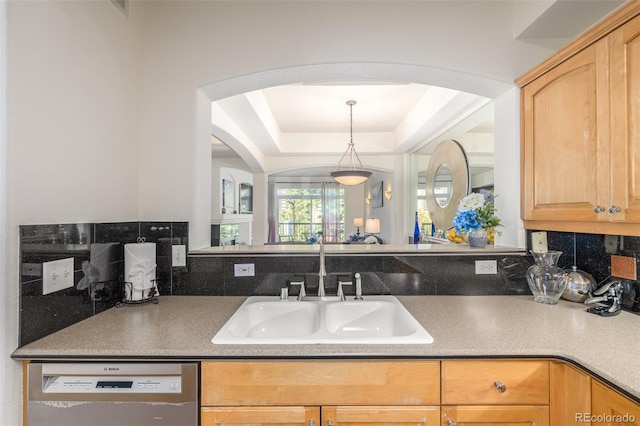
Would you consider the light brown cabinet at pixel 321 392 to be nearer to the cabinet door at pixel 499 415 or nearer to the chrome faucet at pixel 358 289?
the cabinet door at pixel 499 415

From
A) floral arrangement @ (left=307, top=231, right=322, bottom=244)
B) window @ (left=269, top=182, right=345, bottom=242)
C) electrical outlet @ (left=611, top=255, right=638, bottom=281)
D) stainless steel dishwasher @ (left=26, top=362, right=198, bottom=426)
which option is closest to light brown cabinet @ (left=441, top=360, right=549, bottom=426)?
electrical outlet @ (left=611, top=255, right=638, bottom=281)

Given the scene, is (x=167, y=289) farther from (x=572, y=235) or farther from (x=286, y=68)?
(x=572, y=235)

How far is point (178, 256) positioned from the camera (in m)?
1.75

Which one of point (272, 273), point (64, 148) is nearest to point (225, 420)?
point (272, 273)

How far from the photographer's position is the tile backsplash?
1102mm

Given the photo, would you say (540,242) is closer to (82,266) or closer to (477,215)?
(477,215)

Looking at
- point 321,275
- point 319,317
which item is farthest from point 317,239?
point 319,317

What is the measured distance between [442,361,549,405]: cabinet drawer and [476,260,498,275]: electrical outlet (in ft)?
2.42

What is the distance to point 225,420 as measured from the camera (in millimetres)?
1080

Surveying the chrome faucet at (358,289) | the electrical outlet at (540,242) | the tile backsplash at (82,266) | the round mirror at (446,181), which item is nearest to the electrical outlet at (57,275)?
the tile backsplash at (82,266)

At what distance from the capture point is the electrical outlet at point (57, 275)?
45.4 inches

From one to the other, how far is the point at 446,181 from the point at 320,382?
2756mm

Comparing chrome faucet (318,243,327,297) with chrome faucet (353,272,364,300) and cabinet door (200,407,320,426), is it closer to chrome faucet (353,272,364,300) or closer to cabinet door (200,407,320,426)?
chrome faucet (353,272,364,300)

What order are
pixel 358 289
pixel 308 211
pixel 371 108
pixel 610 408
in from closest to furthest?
1. pixel 610 408
2. pixel 358 289
3. pixel 371 108
4. pixel 308 211
